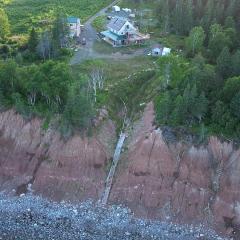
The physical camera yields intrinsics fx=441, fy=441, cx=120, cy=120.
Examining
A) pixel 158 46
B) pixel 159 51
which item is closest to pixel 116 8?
pixel 158 46

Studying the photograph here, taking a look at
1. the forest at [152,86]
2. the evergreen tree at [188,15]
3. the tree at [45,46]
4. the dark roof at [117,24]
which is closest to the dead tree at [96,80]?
the forest at [152,86]

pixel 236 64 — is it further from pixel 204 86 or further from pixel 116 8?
pixel 116 8

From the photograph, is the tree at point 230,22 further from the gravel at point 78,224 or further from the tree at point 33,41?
the gravel at point 78,224

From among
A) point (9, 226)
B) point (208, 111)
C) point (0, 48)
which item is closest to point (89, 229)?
point (9, 226)

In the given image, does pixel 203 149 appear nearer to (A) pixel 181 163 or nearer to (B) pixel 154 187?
(A) pixel 181 163

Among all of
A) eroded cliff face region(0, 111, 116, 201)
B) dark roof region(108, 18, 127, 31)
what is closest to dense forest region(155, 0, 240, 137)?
eroded cliff face region(0, 111, 116, 201)

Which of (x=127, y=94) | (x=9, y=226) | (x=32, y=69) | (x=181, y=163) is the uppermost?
(x=32, y=69)
